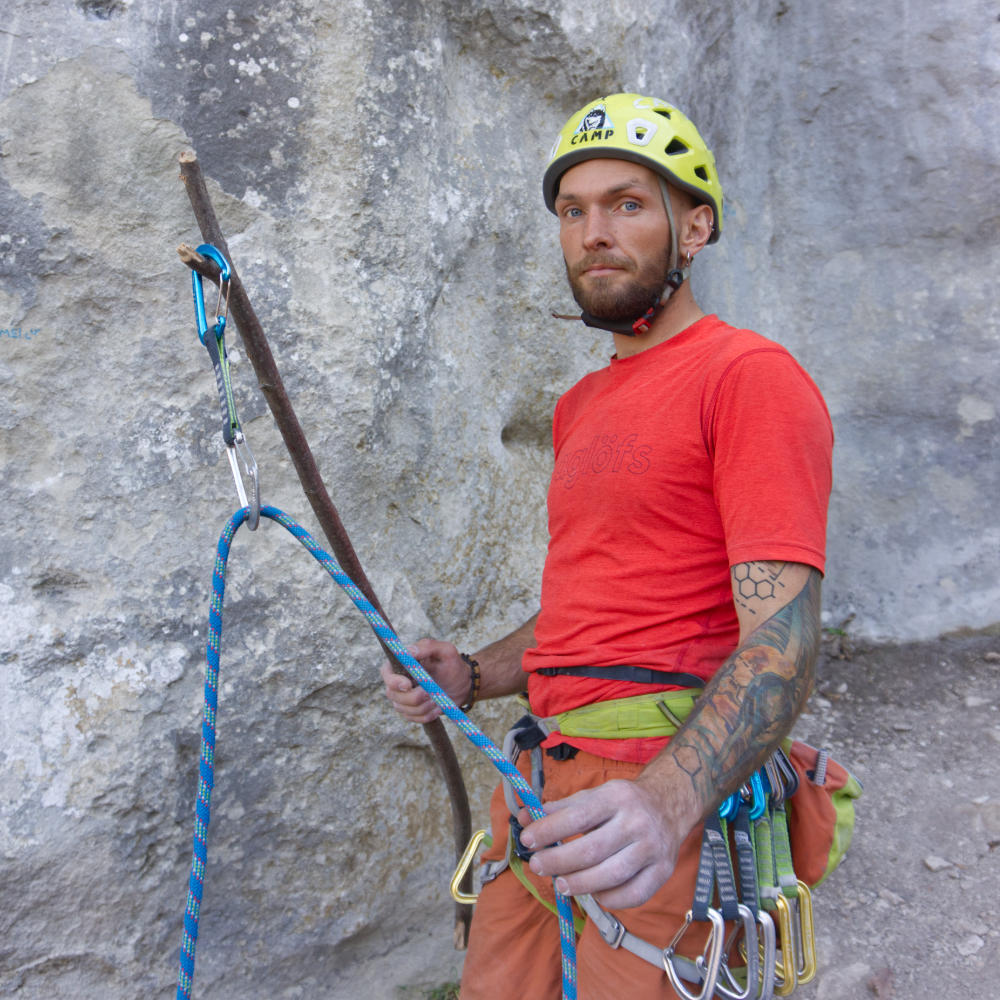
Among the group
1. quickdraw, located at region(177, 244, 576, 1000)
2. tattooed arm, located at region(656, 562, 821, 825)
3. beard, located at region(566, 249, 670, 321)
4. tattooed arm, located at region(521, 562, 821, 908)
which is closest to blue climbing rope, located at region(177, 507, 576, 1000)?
→ quickdraw, located at region(177, 244, 576, 1000)

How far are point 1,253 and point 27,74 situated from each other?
1.45ft

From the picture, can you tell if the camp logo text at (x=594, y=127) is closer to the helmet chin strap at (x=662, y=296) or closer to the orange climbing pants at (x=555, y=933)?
the helmet chin strap at (x=662, y=296)

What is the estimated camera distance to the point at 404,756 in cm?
268

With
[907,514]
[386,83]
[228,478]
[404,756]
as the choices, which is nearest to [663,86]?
[386,83]

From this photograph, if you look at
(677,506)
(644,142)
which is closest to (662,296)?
(644,142)

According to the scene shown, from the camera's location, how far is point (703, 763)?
1.29 m

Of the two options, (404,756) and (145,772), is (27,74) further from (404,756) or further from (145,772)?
(404,756)

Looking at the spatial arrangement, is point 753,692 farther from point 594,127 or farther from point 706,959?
point 594,127

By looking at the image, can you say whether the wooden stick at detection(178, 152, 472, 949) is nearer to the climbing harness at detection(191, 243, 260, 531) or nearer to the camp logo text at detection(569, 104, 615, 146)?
the climbing harness at detection(191, 243, 260, 531)

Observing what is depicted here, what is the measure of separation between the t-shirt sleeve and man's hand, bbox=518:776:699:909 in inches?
18.4

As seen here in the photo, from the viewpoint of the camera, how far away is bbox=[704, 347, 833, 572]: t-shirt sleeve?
55.3 inches

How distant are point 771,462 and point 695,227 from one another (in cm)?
82

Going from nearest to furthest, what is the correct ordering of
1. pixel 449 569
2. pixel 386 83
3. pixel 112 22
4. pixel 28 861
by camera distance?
pixel 28 861, pixel 112 22, pixel 386 83, pixel 449 569

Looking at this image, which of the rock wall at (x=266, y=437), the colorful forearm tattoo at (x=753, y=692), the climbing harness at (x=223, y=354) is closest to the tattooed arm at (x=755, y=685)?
the colorful forearm tattoo at (x=753, y=692)
